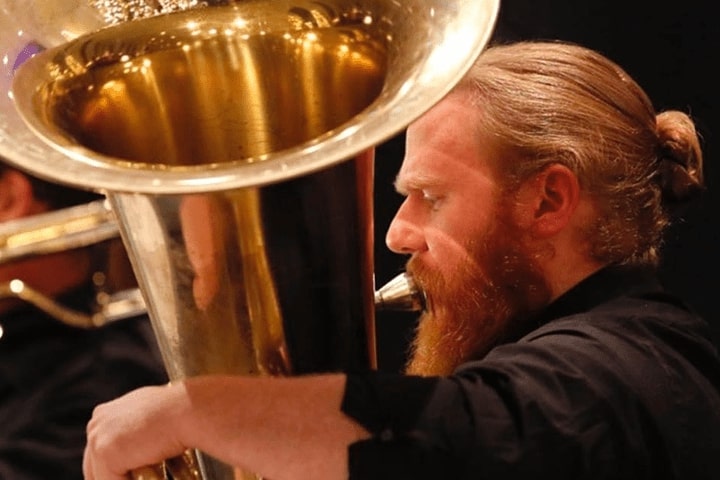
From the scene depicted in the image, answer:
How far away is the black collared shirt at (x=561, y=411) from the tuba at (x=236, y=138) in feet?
0.33

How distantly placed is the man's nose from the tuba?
0.27 m

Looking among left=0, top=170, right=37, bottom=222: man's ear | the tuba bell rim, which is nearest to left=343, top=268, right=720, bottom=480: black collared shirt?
the tuba bell rim

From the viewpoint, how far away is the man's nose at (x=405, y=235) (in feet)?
3.86

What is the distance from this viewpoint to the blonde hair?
1.15m

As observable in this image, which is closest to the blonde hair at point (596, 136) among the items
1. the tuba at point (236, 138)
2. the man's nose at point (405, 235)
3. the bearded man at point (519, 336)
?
the bearded man at point (519, 336)

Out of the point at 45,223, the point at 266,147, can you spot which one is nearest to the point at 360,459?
the point at 266,147

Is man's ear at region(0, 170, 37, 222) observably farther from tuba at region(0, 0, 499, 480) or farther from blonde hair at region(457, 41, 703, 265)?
blonde hair at region(457, 41, 703, 265)

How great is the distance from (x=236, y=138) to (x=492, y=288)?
36cm

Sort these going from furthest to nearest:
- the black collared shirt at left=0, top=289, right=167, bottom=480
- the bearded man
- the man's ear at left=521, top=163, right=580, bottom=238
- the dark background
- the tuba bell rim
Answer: the dark background
the black collared shirt at left=0, top=289, right=167, bottom=480
the man's ear at left=521, top=163, right=580, bottom=238
the bearded man
the tuba bell rim

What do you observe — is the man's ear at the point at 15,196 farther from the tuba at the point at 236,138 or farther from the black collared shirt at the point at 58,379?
the tuba at the point at 236,138

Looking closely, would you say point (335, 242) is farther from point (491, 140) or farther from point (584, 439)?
point (491, 140)

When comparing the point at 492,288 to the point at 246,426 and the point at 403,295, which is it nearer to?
the point at 403,295

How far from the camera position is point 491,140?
1.16m

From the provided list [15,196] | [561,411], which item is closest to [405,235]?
[561,411]
